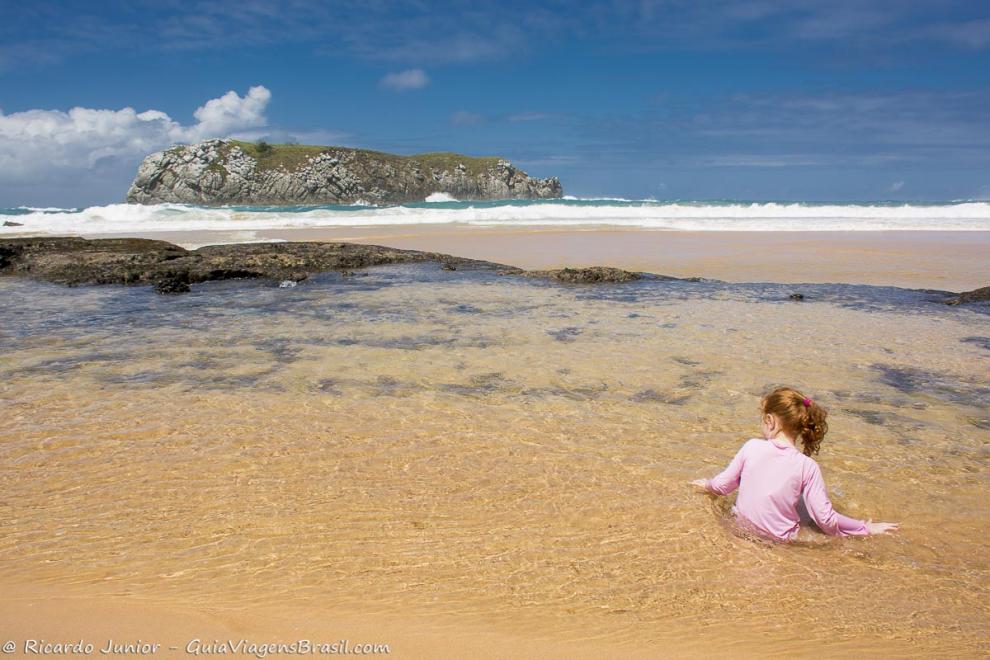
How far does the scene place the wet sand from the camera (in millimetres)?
14609

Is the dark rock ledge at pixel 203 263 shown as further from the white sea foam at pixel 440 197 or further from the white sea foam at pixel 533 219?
the white sea foam at pixel 440 197

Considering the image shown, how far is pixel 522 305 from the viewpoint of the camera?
31.9ft

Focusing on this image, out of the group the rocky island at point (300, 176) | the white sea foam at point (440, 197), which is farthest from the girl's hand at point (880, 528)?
the white sea foam at point (440, 197)

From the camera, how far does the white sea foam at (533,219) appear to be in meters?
32.2

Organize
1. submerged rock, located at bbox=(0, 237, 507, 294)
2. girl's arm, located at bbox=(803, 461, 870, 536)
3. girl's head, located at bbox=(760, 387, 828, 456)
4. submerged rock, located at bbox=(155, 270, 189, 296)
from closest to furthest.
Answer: girl's arm, located at bbox=(803, 461, 870, 536) → girl's head, located at bbox=(760, 387, 828, 456) → submerged rock, located at bbox=(155, 270, 189, 296) → submerged rock, located at bbox=(0, 237, 507, 294)

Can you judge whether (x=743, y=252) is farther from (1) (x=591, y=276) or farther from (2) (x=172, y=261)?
(2) (x=172, y=261)

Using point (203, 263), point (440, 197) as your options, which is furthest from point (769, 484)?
point (440, 197)

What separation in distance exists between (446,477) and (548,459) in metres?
0.68

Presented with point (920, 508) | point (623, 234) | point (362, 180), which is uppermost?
point (362, 180)

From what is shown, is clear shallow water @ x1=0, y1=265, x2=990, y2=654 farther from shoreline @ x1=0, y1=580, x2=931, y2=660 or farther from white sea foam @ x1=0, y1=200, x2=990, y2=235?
white sea foam @ x1=0, y1=200, x2=990, y2=235

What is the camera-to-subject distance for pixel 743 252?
750 inches

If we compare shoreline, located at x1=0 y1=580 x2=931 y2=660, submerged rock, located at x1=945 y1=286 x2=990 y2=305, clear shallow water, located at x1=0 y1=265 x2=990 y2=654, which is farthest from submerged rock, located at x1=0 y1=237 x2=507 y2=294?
shoreline, located at x1=0 y1=580 x2=931 y2=660

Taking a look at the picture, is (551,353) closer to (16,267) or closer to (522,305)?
(522,305)

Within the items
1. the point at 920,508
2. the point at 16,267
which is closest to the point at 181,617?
the point at 920,508
